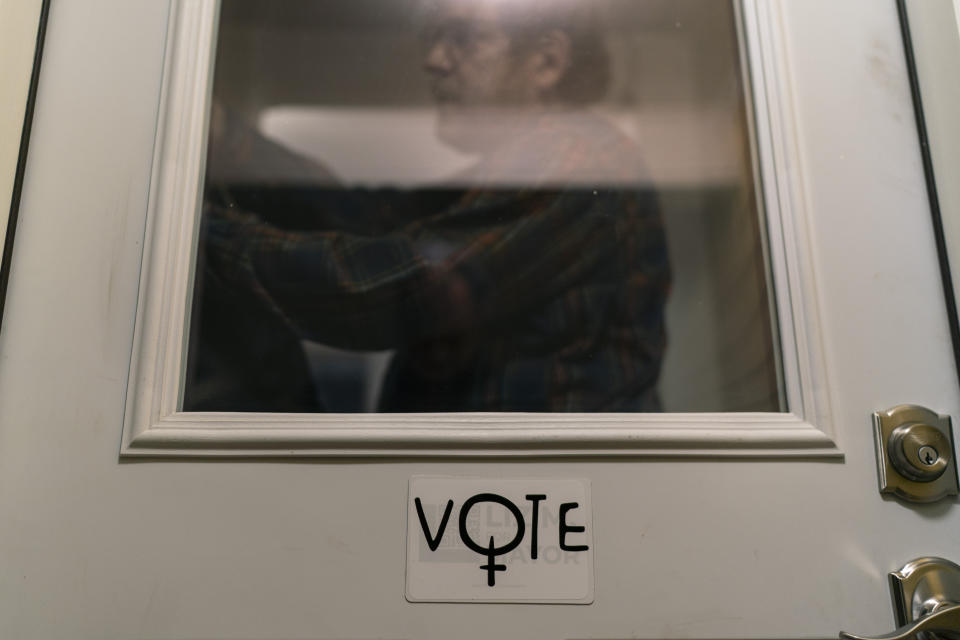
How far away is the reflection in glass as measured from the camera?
1.84 ft

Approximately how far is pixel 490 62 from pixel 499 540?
44 cm

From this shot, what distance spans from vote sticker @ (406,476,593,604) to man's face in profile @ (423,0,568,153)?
0.33 metres

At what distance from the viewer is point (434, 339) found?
0.58 meters

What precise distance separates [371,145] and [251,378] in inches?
11.6

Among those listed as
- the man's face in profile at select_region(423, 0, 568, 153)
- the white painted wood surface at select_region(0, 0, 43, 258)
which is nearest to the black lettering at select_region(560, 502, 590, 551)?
the man's face in profile at select_region(423, 0, 568, 153)

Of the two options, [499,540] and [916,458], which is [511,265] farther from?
[916,458]

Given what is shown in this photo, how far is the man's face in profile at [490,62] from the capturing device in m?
0.63

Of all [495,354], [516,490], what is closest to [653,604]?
[516,490]

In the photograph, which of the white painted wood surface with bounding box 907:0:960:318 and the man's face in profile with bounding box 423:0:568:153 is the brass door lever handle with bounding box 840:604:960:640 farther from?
the man's face in profile with bounding box 423:0:568:153

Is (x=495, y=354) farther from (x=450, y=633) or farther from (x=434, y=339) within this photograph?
(x=450, y=633)

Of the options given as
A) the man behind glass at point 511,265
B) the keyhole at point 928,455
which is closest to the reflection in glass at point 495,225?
the man behind glass at point 511,265

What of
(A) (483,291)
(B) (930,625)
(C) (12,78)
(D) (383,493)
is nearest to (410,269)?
(A) (483,291)

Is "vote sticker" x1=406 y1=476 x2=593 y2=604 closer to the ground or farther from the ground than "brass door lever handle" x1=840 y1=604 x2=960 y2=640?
farther from the ground

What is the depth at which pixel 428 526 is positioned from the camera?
0.49 m
